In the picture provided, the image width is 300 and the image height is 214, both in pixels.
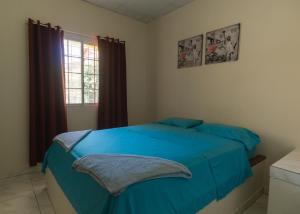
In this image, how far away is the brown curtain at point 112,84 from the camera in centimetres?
321

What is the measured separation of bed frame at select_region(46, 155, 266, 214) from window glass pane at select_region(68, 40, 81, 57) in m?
1.87

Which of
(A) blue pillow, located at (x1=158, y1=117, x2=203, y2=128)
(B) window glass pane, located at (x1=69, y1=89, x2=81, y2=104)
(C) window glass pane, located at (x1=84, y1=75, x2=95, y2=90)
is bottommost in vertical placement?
(A) blue pillow, located at (x1=158, y1=117, x2=203, y2=128)

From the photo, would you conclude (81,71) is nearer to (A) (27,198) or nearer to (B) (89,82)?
(B) (89,82)

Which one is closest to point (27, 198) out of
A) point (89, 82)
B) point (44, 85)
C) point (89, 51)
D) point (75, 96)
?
point (44, 85)

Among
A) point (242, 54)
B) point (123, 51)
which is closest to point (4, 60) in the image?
point (123, 51)

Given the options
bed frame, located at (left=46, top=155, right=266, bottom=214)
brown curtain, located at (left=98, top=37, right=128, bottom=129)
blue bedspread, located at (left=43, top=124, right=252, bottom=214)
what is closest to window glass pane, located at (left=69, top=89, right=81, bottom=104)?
brown curtain, located at (left=98, top=37, right=128, bottom=129)

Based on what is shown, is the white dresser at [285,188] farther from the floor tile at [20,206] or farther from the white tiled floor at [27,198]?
the floor tile at [20,206]

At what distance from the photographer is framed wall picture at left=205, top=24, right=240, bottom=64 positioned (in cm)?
249

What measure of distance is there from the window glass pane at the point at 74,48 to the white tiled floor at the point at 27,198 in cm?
191

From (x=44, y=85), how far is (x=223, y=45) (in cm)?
259

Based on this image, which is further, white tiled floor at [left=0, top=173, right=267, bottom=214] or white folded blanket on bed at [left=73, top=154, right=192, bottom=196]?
white tiled floor at [left=0, top=173, right=267, bottom=214]

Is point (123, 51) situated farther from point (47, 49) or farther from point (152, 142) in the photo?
point (152, 142)

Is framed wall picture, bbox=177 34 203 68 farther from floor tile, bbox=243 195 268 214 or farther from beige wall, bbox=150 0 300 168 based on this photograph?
floor tile, bbox=243 195 268 214

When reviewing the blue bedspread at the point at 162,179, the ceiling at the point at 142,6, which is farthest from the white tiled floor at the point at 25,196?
the ceiling at the point at 142,6
